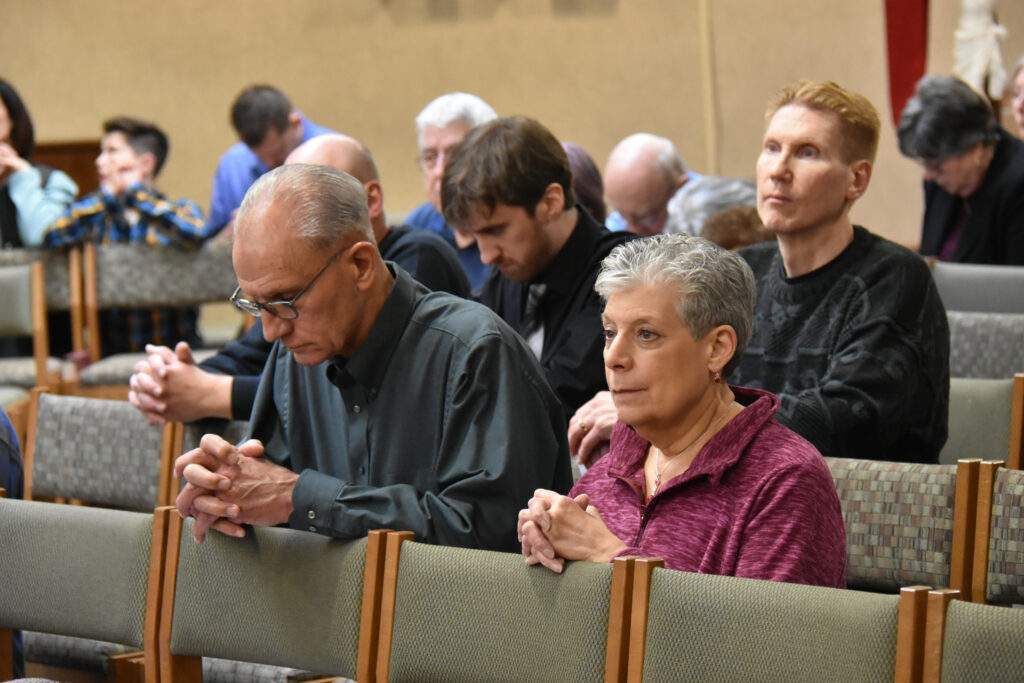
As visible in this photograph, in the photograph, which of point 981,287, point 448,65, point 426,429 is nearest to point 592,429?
point 426,429

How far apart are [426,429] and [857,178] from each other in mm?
1117

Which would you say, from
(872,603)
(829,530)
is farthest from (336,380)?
(872,603)

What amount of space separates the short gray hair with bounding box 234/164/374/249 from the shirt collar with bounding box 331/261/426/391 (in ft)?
0.39

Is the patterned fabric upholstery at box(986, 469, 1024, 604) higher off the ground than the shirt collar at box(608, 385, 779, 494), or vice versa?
the shirt collar at box(608, 385, 779, 494)

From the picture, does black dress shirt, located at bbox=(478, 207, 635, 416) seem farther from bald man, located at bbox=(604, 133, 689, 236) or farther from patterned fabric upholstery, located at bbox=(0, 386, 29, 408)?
patterned fabric upholstery, located at bbox=(0, 386, 29, 408)

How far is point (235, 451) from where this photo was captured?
2367mm

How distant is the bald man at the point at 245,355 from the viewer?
3.30 metres

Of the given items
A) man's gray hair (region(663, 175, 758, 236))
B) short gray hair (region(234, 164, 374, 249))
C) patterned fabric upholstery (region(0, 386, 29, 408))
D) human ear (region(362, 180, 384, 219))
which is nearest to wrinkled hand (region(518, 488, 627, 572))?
short gray hair (region(234, 164, 374, 249))

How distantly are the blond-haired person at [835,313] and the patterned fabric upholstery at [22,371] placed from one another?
3330 millimetres

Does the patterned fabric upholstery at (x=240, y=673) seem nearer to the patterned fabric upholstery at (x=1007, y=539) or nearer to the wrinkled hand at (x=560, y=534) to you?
the wrinkled hand at (x=560, y=534)

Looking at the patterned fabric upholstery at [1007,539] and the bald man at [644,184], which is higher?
the bald man at [644,184]

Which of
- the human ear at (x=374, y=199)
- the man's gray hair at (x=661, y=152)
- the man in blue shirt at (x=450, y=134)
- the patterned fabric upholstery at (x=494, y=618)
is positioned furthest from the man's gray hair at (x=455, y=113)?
the patterned fabric upholstery at (x=494, y=618)

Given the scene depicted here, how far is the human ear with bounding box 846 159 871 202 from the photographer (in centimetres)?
303

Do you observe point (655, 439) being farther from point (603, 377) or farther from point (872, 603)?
point (603, 377)
